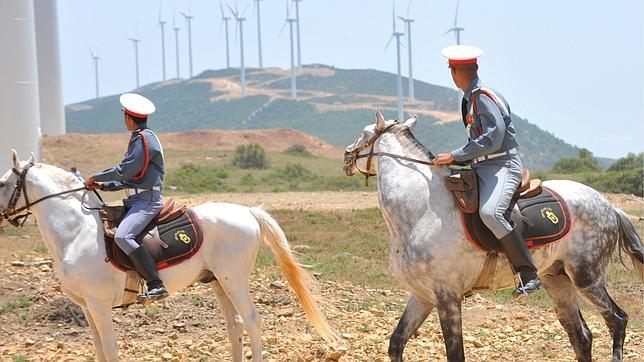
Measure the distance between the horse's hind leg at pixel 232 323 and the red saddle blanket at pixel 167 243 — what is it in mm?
619

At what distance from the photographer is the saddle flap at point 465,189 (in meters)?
7.72

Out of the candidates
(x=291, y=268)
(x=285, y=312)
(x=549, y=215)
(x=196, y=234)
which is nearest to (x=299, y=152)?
(x=285, y=312)

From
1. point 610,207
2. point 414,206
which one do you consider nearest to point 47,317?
point 414,206

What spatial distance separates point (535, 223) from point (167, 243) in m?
3.21

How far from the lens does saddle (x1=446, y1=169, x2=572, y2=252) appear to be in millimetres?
7742

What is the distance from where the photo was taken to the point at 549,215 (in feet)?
26.8

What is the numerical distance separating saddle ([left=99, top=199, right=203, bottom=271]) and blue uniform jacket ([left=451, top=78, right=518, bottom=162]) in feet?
8.39

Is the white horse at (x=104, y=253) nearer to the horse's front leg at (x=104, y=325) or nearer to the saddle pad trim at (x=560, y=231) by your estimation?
the horse's front leg at (x=104, y=325)

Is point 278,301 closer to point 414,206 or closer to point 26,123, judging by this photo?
point 414,206

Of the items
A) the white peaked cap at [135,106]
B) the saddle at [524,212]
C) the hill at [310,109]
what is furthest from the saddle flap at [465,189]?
the hill at [310,109]

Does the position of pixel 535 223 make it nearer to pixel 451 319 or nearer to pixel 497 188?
pixel 497 188

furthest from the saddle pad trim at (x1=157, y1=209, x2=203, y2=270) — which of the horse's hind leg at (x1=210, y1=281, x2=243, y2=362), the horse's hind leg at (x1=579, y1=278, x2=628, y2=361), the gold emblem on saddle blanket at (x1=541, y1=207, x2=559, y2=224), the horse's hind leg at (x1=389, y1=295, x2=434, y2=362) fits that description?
the horse's hind leg at (x1=579, y1=278, x2=628, y2=361)

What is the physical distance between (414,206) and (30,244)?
13.2m

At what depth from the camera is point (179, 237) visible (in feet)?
28.7
